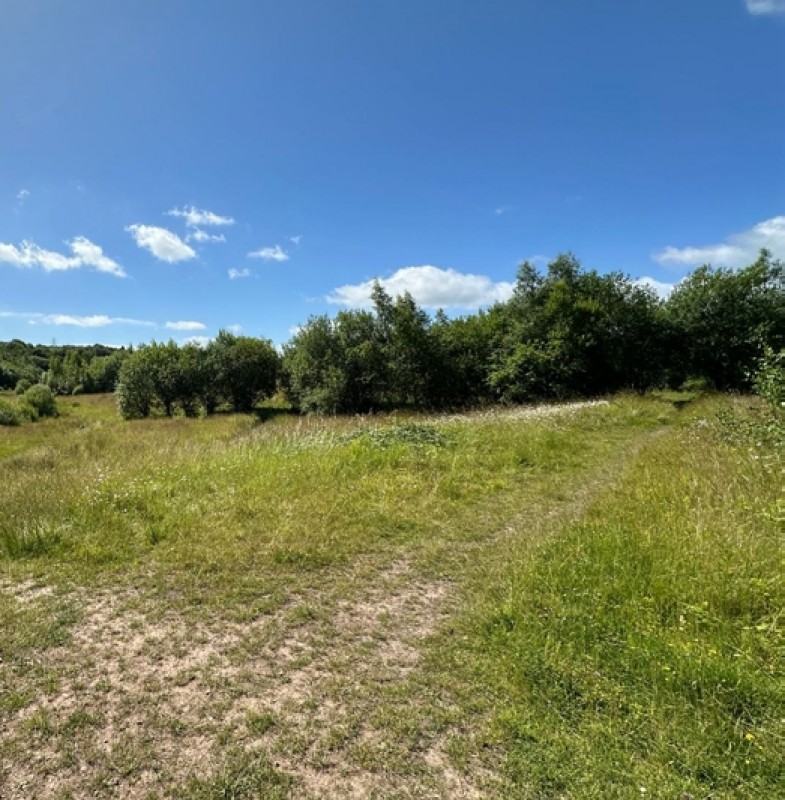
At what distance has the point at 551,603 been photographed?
3.93 meters

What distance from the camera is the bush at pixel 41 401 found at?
123ft

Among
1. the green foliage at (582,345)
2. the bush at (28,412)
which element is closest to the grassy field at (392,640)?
the green foliage at (582,345)

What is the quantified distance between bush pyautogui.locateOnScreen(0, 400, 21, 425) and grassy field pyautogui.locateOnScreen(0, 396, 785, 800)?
110ft

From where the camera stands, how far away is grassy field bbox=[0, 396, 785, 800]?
97.6 inches

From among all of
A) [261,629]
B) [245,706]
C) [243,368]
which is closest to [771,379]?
[261,629]

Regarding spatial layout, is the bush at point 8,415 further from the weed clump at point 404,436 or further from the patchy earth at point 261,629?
the weed clump at point 404,436

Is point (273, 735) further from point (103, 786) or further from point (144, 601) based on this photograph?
point (144, 601)

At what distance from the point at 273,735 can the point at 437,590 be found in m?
2.22

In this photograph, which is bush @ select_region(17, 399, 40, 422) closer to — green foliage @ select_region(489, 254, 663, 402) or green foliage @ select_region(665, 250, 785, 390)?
green foliage @ select_region(489, 254, 663, 402)

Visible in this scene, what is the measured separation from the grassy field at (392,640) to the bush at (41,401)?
39.8m

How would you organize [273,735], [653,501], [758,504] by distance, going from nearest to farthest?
[273,735] → [758,504] → [653,501]

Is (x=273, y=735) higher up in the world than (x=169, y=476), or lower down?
lower down

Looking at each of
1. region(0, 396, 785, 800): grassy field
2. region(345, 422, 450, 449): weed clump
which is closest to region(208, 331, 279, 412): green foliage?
region(345, 422, 450, 449): weed clump

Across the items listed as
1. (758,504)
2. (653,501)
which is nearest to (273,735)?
(653,501)
